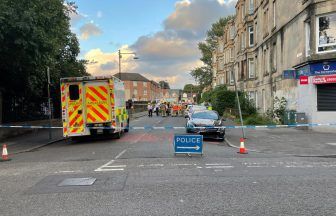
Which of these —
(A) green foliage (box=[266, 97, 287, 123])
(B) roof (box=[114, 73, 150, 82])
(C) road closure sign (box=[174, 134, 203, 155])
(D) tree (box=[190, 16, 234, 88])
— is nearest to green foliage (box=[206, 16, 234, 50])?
(D) tree (box=[190, 16, 234, 88])

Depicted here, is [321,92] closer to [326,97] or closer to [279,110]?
[326,97]

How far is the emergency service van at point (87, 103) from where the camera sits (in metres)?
17.4

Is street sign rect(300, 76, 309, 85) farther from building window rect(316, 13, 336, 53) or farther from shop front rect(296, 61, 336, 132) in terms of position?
building window rect(316, 13, 336, 53)

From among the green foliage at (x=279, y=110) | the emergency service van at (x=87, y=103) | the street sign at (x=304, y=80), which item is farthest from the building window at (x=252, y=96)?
the emergency service van at (x=87, y=103)

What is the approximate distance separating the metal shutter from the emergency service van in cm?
1125

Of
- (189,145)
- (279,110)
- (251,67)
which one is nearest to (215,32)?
(251,67)

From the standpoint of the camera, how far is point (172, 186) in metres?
7.66

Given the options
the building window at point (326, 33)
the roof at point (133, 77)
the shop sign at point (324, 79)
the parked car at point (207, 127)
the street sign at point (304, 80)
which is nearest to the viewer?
the parked car at point (207, 127)

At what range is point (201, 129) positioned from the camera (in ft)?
59.3

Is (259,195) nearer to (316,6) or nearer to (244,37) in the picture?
(316,6)

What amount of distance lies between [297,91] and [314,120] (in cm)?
260

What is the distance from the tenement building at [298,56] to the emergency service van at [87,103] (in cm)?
594

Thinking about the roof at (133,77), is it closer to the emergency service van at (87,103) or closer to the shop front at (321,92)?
the shop front at (321,92)

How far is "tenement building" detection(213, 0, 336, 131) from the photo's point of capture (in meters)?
20.9
